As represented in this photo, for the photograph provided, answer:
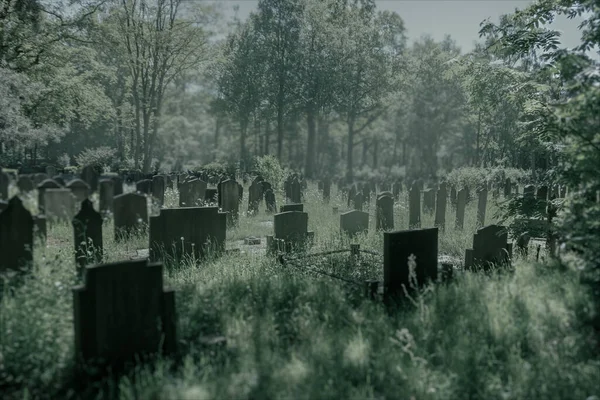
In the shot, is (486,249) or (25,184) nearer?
(25,184)

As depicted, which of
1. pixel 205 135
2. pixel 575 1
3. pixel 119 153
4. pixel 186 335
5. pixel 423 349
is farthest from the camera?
pixel 205 135

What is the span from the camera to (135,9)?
24.9 meters

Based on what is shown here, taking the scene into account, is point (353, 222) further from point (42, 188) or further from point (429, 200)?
point (42, 188)

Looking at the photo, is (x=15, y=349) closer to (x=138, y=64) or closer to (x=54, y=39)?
(x=54, y=39)

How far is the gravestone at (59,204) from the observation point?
18.9 feet

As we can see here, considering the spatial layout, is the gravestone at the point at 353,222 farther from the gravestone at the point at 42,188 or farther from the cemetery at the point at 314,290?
the gravestone at the point at 42,188

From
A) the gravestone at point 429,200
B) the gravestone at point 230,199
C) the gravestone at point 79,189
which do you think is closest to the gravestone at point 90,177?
the gravestone at point 79,189

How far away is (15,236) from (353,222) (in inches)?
249

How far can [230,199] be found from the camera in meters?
12.0

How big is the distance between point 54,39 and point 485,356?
20382mm

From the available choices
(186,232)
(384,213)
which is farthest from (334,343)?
(384,213)

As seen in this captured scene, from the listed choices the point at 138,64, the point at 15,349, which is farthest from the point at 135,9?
the point at 15,349

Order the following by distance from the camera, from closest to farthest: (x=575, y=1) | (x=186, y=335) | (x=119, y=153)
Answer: (x=186, y=335)
(x=575, y=1)
(x=119, y=153)

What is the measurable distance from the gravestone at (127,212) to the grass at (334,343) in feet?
A: 4.01
